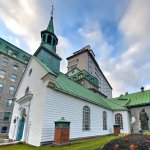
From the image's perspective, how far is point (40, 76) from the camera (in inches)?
590

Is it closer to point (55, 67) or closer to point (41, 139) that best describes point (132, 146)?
point (41, 139)

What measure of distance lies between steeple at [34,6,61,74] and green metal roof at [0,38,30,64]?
19021 mm

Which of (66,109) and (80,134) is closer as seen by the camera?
(66,109)

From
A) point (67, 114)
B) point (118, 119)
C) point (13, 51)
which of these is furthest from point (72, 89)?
point (13, 51)

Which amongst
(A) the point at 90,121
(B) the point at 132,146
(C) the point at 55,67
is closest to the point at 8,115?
(C) the point at 55,67

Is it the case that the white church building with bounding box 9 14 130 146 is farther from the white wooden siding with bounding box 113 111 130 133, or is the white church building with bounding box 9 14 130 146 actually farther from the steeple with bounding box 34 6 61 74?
the white wooden siding with bounding box 113 111 130 133

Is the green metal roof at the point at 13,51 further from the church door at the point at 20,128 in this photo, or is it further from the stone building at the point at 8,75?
the church door at the point at 20,128

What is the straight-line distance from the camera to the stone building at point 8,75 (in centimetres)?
3079

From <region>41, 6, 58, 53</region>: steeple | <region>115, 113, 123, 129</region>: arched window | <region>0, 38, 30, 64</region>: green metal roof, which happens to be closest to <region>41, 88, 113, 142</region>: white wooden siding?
<region>115, 113, 123, 129</region>: arched window

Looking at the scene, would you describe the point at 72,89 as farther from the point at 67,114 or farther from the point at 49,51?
the point at 49,51

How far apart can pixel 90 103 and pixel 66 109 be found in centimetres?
516

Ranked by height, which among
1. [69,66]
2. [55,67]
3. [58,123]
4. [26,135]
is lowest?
[26,135]

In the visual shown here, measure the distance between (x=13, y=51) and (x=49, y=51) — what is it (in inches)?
889

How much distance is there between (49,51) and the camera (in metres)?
18.7
